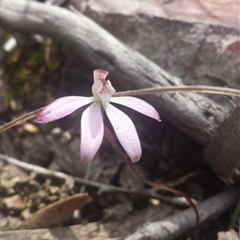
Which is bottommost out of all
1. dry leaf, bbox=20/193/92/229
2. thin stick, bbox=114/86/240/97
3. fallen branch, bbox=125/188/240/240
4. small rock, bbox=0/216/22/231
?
small rock, bbox=0/216/22/231

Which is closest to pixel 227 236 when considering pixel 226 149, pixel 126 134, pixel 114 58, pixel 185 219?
pixel 185 219

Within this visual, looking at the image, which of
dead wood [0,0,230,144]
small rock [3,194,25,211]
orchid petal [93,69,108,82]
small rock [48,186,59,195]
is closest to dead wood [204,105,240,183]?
dead wood [0,0,230,144]

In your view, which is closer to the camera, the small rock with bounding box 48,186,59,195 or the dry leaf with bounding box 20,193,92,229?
the dry leaf with bounding box 20,193,92,229

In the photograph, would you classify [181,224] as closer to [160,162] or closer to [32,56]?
[160,162]

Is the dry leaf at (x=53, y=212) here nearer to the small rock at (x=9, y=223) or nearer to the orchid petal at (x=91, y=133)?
the small rock at (x=9, y=223)

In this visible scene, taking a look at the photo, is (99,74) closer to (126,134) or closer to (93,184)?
(126,134)

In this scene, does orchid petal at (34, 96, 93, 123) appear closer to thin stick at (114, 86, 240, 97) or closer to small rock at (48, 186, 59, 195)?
thin stick at (114, 86, 240, 97)

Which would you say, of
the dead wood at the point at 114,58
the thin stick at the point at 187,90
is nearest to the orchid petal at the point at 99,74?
the thin stick at the point at 187,90
